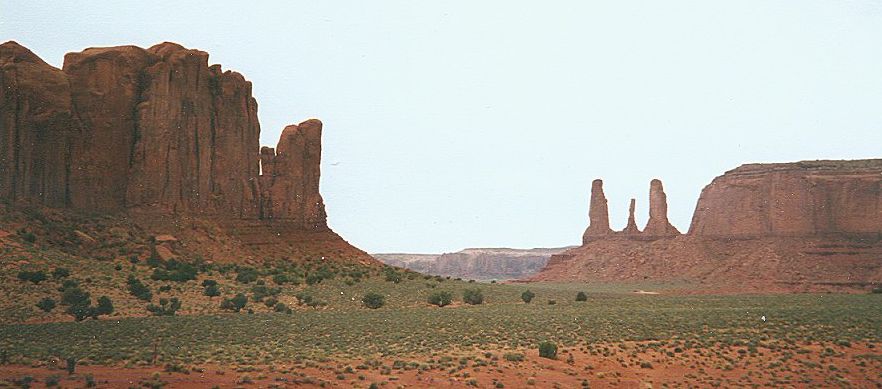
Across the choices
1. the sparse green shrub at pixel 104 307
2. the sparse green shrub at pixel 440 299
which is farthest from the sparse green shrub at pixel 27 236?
the sparse green shrub at pixel 440 299

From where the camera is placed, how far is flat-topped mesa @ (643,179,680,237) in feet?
409

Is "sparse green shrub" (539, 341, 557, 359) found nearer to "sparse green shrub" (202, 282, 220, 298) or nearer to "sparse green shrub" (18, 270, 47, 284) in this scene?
"sparse green shrub" (202, 282, 220, 298)

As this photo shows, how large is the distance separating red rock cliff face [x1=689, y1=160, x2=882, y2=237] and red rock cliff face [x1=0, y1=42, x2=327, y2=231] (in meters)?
63.3

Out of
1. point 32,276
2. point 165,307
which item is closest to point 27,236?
point 32,276

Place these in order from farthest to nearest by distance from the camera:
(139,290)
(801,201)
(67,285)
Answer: (801,201) < (139,290) < (67,285)

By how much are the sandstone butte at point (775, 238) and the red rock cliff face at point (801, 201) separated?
0.11 meters

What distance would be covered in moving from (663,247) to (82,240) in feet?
271

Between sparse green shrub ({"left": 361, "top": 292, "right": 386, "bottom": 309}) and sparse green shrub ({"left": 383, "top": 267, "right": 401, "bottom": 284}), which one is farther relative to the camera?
sparse green shrub ({"left": 383, "top": 267, "right": 401, "bottom": 284})

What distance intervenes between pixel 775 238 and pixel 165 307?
81254mm

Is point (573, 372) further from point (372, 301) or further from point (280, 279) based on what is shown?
point (280, 279)

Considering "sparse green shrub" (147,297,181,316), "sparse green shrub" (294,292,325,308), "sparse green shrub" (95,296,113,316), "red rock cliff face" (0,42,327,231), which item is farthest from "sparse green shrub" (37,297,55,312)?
"red rock cliff face" (0,42,327,231)

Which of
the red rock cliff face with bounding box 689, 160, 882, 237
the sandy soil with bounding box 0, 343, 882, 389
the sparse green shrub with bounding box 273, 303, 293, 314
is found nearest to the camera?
the sandy soil with bounding box 0, 343, 882, 389

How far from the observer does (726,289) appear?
90.4 metres

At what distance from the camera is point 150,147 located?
6078 cm
